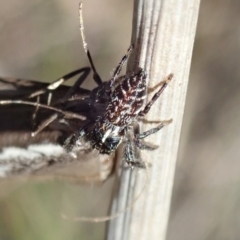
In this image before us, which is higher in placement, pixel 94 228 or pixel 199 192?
pixel 199 192

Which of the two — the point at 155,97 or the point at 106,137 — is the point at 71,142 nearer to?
the point at 106,137

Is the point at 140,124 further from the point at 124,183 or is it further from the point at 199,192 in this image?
the point at 199,192

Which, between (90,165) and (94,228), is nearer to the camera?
(90,165)

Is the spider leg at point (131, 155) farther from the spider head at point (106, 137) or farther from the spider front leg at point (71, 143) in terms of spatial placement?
the spider front leg at point (71, 143)

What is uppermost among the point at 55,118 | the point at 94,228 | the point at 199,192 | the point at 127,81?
the point at 127,81

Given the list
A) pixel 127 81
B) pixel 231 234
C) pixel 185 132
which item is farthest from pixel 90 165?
pixel 231 234

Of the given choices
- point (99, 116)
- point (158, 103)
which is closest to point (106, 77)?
point (99, 116)

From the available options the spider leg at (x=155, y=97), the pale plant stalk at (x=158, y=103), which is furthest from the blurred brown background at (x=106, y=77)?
the spider leg at (x=155, y=97)
